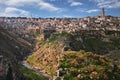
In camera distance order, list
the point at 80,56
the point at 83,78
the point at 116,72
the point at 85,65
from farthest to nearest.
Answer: the point at 80,56, the point at 85,65, the point at 116,72, the point at 83,78

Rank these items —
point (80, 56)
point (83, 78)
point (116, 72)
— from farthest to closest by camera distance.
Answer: point (80, 56) → point (116, 72) → point (83, 78)

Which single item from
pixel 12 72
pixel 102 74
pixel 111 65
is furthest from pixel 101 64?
pixel 12 72

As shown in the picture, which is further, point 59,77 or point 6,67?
point 6,67

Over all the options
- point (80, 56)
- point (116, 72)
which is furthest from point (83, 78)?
point (80, 56)

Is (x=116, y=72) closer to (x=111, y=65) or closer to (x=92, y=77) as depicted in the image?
(x=111, y=65)

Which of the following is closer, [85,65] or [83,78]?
[83,78]

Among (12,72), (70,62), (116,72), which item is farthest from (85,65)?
(12,72)

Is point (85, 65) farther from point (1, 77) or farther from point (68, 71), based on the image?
point (1, 77)

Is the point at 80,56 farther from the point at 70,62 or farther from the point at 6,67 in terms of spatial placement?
the point at 6,67

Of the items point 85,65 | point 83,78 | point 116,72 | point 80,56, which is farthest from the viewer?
point 80,56
